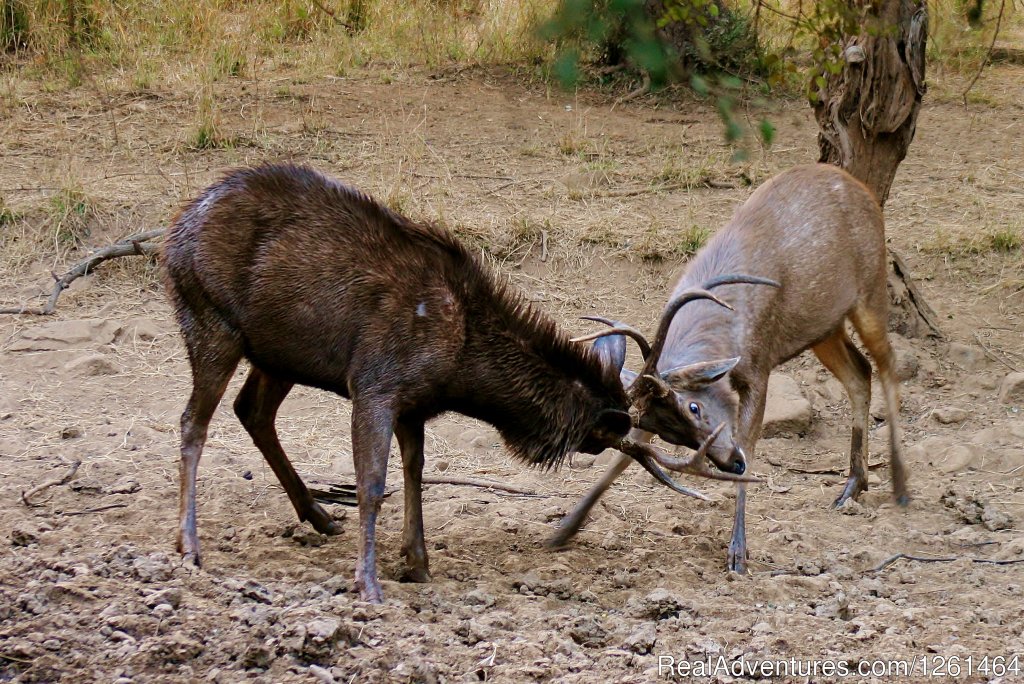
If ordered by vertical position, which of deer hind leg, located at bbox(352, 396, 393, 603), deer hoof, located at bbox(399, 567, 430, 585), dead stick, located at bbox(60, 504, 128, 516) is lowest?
dead stick, located at bbox(60, 504, 128, 516)

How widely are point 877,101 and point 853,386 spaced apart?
2293 millimetres

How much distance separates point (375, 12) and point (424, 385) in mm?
9868

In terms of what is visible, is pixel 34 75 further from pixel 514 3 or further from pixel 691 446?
pixel 691 446

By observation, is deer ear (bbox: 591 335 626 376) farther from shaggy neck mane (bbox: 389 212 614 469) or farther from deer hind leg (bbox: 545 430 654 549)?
deer hind leg (bbox: 545 430 654 549)

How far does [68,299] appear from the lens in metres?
9.19

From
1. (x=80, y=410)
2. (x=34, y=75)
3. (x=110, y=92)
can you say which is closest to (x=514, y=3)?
(x=110, y=92)

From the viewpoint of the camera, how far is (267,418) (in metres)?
6.12

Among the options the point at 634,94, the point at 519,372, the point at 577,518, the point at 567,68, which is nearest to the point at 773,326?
the point at 577,518

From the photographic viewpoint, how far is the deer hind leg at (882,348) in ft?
25.0

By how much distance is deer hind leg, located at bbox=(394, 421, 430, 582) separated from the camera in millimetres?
5766

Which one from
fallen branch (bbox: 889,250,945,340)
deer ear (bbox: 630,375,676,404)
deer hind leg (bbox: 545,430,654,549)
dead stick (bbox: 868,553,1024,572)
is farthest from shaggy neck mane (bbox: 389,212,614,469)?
fallen branch (bbox: 889,250,945,340)

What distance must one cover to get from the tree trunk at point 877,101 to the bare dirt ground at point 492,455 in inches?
55.9

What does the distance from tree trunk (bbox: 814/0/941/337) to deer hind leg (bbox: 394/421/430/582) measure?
4.55 m

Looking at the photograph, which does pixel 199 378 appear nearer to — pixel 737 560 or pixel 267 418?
pixel 267 418
